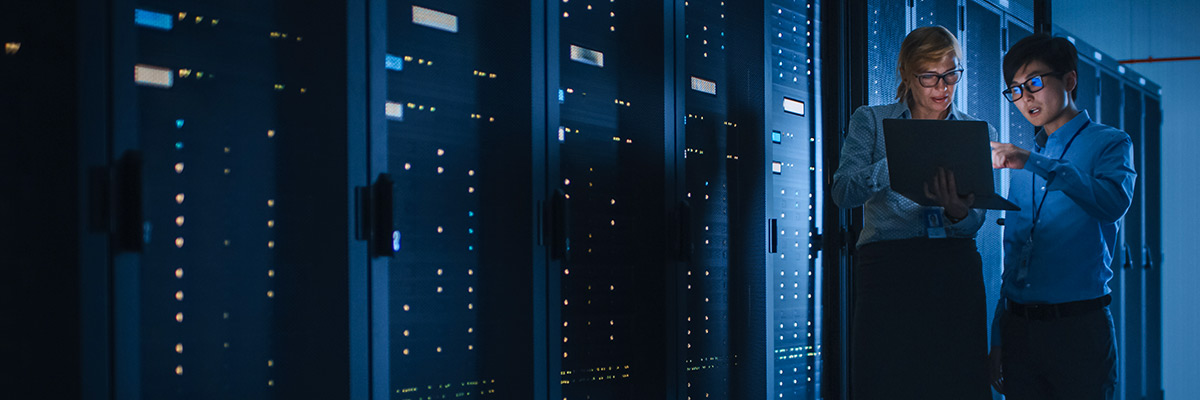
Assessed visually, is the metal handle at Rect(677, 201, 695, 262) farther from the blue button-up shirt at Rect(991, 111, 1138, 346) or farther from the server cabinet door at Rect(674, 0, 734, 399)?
the blue button-up shirt at Rect(991, 111, 1138, 346)

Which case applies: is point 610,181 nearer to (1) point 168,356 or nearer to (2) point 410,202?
(2) point 410,202

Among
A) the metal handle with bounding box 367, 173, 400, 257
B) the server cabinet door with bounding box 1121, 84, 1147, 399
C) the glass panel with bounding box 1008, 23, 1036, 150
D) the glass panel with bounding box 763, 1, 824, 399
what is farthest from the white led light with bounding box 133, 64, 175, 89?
the server cabinet door with bounding box 1121, 84, 1147, 399

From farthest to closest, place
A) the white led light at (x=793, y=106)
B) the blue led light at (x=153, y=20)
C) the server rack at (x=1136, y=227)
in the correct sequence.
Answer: the server rack at (x=1136, y=227), the white led light at (x=793, y=106), the blue led light at (x=153, y=20)

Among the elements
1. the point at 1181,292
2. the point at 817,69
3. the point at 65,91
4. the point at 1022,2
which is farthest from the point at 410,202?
the point at 1181,292

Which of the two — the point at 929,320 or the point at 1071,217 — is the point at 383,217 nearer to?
the point at 929,320

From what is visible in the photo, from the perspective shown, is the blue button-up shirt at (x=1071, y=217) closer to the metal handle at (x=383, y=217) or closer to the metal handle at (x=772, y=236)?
the metal handle at (x=772, y=236)

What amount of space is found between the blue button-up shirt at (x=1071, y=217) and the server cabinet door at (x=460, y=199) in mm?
1148

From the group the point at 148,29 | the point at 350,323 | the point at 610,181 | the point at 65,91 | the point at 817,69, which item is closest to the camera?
the point at 65,91

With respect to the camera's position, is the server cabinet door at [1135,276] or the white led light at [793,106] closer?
the white led light at [793,106]

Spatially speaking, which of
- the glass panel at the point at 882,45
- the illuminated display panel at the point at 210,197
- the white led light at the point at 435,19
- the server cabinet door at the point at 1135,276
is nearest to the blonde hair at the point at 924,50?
the glass panel at the point at 882,45

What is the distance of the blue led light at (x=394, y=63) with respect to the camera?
1574mm

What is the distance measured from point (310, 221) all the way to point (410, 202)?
0.73 feet

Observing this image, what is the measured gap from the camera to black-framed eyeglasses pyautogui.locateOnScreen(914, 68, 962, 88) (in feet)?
5.49

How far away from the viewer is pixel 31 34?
1.10 metres
